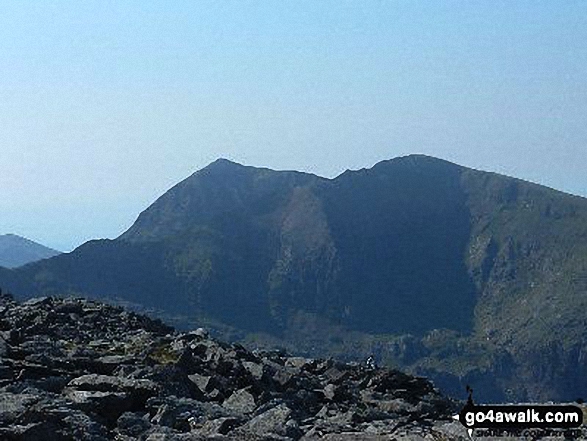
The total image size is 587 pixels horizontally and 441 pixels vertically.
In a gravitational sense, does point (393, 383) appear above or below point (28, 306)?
below

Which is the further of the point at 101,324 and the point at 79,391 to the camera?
the point at 101,324

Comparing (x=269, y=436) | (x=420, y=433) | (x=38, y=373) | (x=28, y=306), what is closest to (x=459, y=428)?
(x=420, y=433)

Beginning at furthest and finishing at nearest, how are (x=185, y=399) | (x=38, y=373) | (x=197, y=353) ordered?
(x=197, y=353), (x=38, y=373), (x=185, y=399)

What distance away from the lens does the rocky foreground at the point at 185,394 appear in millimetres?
23456

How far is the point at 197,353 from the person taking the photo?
148 feet

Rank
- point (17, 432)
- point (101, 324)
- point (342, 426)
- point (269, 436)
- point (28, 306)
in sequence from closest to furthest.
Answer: point (17, 432), point (269, 436), point (342, 426), point (101, 324), point (28, 306)

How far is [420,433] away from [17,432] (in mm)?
10790

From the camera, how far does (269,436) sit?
22375 millimetres

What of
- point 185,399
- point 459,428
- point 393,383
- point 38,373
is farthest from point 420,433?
point 393,383

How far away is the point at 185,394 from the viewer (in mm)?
32656

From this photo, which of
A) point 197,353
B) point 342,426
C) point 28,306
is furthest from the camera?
point 28,306

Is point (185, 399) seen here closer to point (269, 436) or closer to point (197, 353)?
point (269, 436)

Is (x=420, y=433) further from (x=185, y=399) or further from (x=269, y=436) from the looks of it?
(x=185, y=399)

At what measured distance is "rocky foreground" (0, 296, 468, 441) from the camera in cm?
2346
